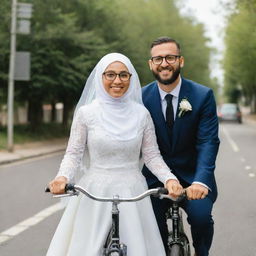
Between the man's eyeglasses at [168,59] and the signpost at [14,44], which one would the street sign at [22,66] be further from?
the man's eyeglasses at [168,59]

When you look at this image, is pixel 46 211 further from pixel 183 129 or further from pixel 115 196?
pixel 115 196

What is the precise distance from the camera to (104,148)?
3.53m

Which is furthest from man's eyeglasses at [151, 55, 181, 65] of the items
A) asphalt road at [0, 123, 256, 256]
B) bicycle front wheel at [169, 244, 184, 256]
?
asphalt road at [0, 123, 256, 256]

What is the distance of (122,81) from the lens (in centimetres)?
352

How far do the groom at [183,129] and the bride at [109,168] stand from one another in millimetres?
270

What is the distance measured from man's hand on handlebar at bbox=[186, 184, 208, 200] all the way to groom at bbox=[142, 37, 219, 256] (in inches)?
6.9

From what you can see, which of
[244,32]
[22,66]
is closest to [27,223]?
[22,66]

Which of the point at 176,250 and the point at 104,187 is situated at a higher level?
the point at 104,187

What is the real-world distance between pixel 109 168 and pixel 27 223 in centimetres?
419

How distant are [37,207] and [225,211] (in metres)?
2.71

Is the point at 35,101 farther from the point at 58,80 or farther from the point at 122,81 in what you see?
the point at 122,81

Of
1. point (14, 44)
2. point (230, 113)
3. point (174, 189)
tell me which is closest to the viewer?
point (174, 189)

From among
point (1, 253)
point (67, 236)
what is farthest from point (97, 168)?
point (1, 253)

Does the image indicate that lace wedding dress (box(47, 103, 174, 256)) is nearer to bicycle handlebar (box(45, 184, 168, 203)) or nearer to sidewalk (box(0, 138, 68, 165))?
bicycle handlebar (box(45, 184, 168, 203))
